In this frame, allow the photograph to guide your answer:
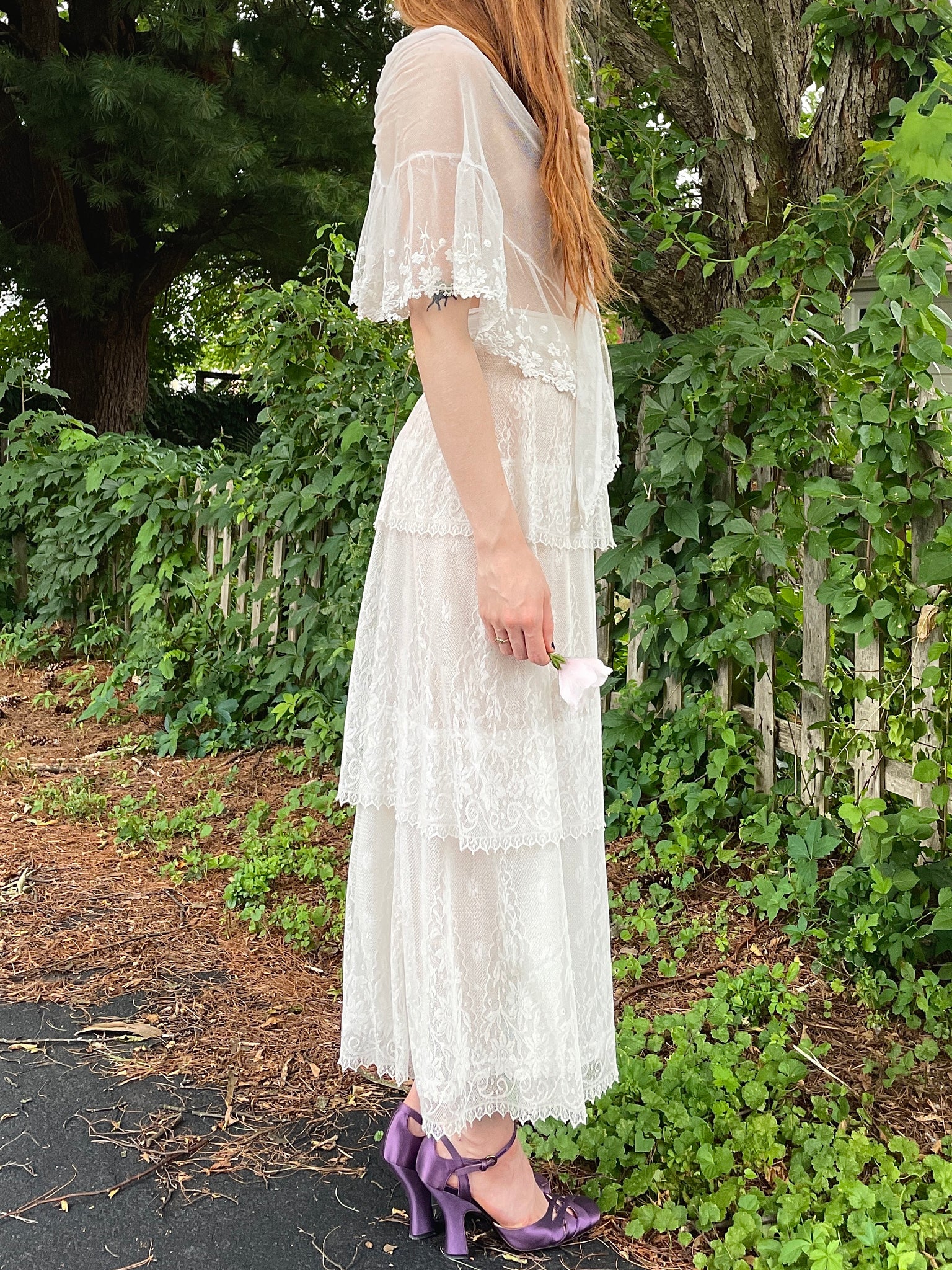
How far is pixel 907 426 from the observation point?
7.70 ft

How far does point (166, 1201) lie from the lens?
184 cm

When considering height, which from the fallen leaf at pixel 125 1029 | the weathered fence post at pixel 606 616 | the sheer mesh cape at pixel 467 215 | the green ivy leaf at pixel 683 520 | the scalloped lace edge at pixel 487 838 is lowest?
the fallen leaf at pixel 125 1029

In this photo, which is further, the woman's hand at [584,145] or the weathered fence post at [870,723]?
the weathered fence post at [870,723]

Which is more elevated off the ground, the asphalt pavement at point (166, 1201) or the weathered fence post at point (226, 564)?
the weathered fence post at point (226, 564)

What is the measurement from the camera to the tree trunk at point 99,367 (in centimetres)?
846

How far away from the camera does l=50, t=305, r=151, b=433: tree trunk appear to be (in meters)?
8.46

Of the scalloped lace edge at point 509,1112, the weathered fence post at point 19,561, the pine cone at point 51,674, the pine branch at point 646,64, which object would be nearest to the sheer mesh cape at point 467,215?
the scalloped lace edge at point 509,1112

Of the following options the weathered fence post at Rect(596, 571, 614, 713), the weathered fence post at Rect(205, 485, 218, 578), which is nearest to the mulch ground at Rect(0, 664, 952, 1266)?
the weathered fence post at Rect(596, 571, 614, 713)

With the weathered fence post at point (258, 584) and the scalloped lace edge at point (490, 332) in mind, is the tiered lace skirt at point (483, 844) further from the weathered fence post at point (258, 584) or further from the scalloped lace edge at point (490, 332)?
the weathered fence post at point (258, 584)

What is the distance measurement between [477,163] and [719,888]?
2134 mm

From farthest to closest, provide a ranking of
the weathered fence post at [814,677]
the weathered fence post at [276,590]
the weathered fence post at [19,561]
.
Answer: the weathered fence post at [19,561] → the weathered fence post at [276,590] → the weathered fence post at [814,677]

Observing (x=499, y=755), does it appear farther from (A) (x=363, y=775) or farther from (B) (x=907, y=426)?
(B) (x=907, y=426)

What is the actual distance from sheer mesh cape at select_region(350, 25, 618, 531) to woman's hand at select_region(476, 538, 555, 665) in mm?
262

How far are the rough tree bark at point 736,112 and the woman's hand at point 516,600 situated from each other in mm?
2006
